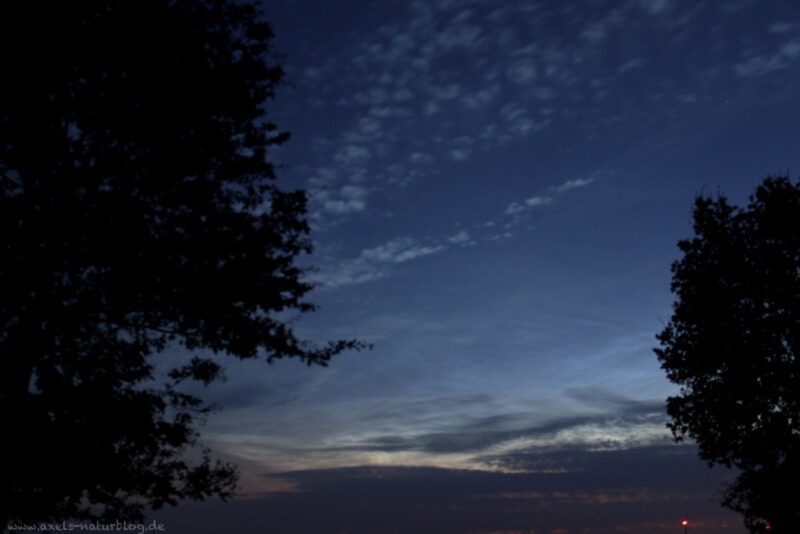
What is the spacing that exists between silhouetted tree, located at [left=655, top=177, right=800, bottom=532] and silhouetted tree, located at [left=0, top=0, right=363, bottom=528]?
1549 centimetres

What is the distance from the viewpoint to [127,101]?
40.2ft

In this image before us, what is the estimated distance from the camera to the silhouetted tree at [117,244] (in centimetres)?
1087

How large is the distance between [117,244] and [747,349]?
20.6m

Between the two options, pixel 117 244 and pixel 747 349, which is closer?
pixel 117 244

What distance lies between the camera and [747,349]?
69.7ft

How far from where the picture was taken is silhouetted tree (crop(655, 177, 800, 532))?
67.2 ft

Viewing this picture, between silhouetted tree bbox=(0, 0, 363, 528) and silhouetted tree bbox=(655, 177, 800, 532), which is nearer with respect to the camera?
silhouetted tree bbox=(0, 0, 363, 528)

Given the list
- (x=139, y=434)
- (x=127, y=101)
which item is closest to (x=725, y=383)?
(x=139, y=434)

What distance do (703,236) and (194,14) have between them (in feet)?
66.5

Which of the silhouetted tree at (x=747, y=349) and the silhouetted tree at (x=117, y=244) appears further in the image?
the silhouetted tree at (x=747, y=349)

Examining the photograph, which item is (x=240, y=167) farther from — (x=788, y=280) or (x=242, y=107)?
(x=788, y=280)

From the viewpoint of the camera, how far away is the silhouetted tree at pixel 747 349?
2048cm

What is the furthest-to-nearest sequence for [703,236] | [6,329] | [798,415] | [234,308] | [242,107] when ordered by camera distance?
[703,236]
[798,415]
[242,107]
[234,308]
[6,329]

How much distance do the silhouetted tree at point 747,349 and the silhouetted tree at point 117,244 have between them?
50.8ft
